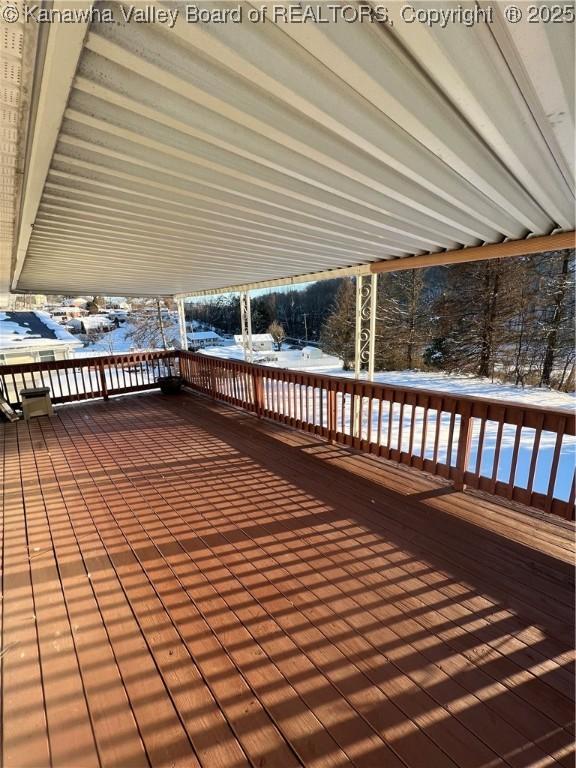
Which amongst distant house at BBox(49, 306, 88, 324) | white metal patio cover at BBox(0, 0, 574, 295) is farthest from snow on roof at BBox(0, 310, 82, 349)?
distant house at BBox(49, 306, 88, 324)

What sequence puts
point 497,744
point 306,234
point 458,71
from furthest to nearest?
point 306,234 → point 497,744 → point 458,71

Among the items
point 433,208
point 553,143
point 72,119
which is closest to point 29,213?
point 72,119

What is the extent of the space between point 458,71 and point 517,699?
2624 millimetres

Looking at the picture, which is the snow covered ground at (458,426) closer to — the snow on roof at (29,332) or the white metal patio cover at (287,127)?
the white metal patio cover at (287,127)

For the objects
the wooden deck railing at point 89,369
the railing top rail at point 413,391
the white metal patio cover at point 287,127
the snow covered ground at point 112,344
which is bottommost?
the snow covered ground at point 112,344

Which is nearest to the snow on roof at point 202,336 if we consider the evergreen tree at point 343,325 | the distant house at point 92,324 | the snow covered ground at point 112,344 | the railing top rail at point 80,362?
the snow covered ground at point 112,344

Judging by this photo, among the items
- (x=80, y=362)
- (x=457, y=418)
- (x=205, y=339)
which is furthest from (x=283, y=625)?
(x=205, y=339)

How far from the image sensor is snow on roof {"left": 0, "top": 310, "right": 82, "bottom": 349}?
12.5 metres

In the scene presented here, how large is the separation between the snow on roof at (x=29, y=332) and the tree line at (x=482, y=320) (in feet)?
44.1

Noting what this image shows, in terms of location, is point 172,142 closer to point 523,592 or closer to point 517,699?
point 517,699

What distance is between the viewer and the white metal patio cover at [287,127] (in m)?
1.09

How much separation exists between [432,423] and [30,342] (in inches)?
570

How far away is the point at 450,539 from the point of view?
8.13ft

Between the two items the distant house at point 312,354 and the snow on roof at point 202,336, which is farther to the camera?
the snow on roof at point 202,336
